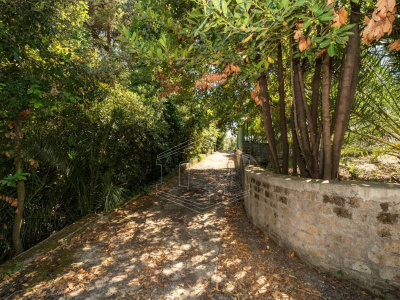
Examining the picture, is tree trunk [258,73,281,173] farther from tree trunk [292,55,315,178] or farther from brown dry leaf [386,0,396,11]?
brown dry leaf [386,0,396,11]

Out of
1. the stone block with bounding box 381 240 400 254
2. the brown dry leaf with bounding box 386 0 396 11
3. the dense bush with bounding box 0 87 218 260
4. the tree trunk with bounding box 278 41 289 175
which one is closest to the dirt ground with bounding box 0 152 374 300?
the stone block with bounding box 381 240 400 254

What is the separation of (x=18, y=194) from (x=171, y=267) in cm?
291

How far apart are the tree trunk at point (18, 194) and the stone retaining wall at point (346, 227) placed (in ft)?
14.2

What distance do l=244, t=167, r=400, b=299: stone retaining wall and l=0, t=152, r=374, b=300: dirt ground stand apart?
22 centimetres

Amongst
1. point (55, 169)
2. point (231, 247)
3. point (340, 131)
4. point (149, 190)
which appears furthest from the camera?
point (149, 190)

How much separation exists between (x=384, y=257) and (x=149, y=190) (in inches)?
238

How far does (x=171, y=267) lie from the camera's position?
124 inches

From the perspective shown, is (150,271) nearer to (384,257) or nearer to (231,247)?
(231,247)

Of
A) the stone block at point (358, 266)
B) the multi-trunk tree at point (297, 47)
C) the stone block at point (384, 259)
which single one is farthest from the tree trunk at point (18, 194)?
the stone block at point (384, 259)

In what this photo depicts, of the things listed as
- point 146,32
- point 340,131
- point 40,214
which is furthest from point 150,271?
point 146,32

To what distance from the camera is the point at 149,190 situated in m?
7.08

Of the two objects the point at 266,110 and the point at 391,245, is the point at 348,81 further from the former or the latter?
the point at 391,245

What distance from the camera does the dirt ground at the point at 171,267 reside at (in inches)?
103

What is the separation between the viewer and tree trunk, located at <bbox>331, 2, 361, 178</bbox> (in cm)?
307
